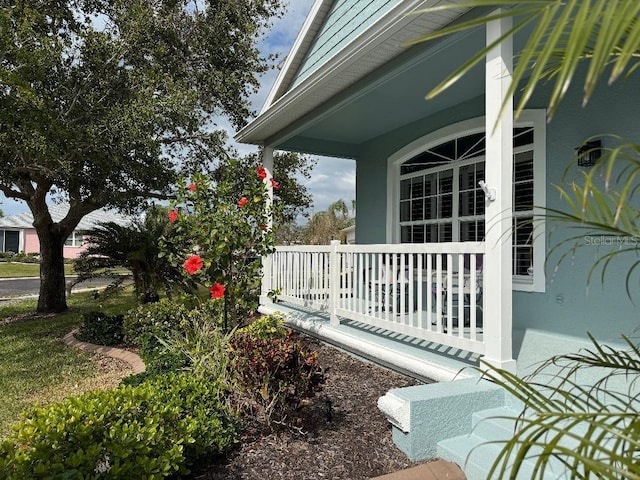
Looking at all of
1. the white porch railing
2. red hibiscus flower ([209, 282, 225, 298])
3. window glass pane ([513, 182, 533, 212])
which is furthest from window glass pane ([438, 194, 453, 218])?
red hibiscus flower ([209, 282, 225, 298])

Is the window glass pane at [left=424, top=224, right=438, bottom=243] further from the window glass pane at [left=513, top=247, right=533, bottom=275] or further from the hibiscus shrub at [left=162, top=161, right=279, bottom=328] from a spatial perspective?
the hibiscus shrub at [left=162, top=161, right=279, bottom=328]

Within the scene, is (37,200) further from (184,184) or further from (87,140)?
(184,184)

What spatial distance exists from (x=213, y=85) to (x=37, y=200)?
185 inches

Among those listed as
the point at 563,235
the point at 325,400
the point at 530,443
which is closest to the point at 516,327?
the point at 563,235

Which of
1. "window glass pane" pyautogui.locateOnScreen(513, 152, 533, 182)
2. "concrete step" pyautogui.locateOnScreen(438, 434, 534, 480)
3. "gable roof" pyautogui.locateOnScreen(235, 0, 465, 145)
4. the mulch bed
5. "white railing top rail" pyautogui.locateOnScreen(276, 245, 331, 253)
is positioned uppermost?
"gable roof" pyautogui.locateOnScreen(235, 0, 465, 145)

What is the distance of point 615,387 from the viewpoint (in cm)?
323

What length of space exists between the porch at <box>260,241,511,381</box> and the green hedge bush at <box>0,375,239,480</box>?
1.65m

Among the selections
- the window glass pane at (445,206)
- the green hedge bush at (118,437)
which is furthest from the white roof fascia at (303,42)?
the green hedge bush at (118,437)

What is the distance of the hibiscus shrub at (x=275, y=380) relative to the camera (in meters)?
3.03

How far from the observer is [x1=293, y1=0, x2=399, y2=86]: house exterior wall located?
496cm

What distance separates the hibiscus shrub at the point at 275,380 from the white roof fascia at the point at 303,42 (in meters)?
4.94

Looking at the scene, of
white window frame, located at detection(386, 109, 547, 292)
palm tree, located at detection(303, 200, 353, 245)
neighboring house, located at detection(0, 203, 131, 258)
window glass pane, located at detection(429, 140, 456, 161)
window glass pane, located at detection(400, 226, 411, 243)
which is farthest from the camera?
neighboring house, located at detection(0, 203, 131, 258)

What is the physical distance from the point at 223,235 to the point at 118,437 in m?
2.71

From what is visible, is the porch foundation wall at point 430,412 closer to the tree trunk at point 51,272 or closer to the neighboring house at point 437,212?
the neighboring house at point 437,212
